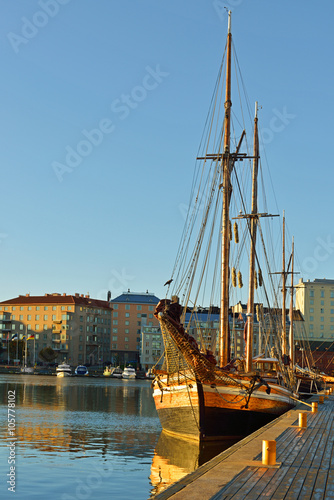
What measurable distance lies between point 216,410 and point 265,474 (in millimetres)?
17060

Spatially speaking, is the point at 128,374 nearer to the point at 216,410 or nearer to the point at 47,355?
the point at 47,355

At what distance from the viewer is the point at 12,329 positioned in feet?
650

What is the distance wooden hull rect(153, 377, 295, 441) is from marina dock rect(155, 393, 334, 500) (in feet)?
27.1

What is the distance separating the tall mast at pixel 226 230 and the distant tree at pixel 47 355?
14827cm

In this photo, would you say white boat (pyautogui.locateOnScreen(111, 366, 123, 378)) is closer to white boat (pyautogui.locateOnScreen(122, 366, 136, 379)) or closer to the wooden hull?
white boat (pyautogui.locateOnScreen(122, 366, 136, 379))

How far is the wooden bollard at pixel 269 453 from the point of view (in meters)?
19.0

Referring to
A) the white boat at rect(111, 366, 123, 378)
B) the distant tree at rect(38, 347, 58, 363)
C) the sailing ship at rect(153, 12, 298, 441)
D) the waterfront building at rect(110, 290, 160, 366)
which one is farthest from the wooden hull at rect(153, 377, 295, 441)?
the waterfront building at rect(110, 290, 160, 366)

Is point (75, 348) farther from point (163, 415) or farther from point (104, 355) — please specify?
point (163, 415)

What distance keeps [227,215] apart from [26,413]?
90.2 feet

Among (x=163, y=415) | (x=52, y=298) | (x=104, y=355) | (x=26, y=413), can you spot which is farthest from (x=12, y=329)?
(x=163, y=415)

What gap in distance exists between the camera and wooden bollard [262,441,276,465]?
18953 mm

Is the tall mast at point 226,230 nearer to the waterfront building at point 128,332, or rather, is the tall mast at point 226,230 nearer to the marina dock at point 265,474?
the marina dock at point 265,474

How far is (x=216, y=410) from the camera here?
34.8 metres

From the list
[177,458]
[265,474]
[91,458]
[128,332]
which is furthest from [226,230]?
[128,332]
